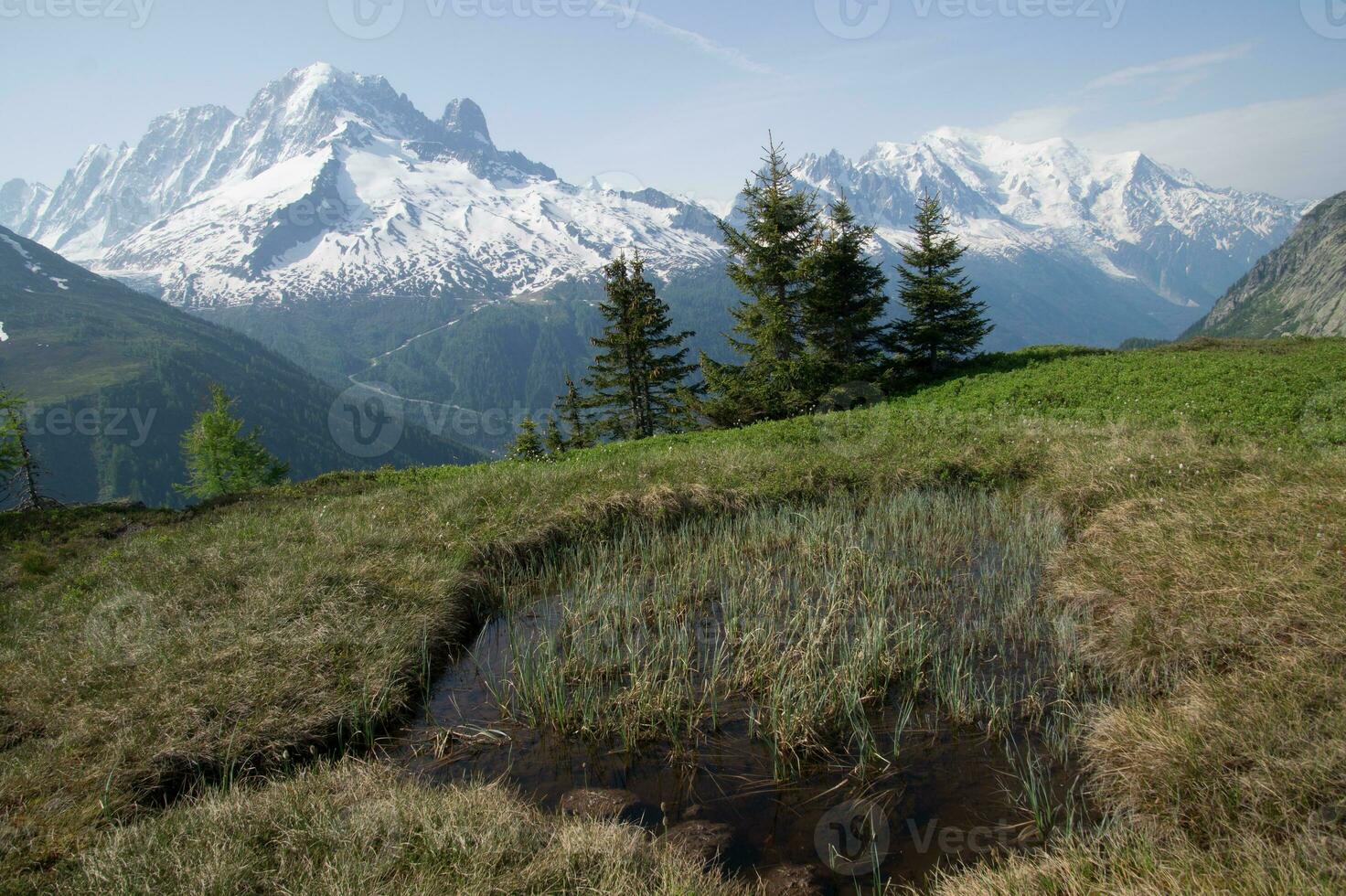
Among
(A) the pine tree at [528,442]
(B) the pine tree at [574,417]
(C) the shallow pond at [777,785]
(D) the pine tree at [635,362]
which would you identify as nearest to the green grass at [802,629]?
(C) the shallow pond at [777,785]

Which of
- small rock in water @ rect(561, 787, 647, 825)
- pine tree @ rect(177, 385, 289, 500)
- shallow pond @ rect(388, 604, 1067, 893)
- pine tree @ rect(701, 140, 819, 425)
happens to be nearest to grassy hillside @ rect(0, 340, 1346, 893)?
shallow pond @ rect(388, 604, 1067, 893)

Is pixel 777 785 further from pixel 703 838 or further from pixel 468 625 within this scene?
pixel 468 625

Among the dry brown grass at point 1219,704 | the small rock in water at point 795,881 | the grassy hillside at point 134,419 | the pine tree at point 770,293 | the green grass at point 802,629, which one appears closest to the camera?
the dry brown grass at point 1219,704

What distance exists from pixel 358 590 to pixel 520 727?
136 inches

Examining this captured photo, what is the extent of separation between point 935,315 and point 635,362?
17.3 metres

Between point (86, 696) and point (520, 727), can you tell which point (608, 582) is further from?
point (86, 696)

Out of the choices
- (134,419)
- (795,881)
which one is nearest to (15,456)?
(795,881)

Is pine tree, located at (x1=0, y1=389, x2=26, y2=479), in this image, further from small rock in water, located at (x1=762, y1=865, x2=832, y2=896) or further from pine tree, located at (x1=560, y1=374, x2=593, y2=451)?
small rock in water, located at (x1=762, y1=865, x2=832, y2=896)

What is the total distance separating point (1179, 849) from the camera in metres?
4.21

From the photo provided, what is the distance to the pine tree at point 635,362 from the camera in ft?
126

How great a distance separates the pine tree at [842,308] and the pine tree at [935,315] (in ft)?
4.43

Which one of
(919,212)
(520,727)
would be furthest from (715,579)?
(919,212)

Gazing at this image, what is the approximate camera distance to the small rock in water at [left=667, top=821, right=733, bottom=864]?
17.4ft

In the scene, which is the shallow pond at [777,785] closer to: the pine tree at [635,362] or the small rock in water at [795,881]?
the small rock in water at [795,881]
